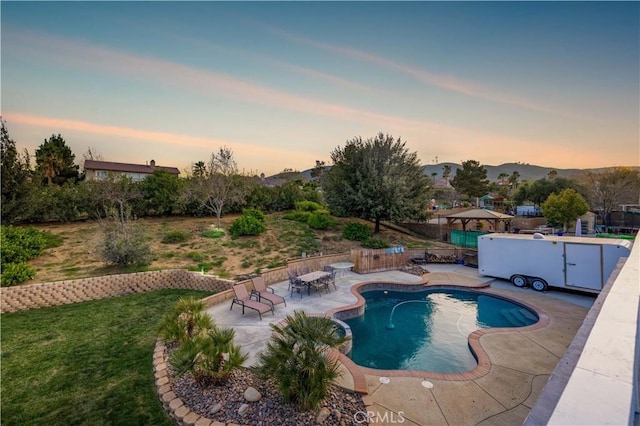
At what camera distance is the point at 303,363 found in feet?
14.4

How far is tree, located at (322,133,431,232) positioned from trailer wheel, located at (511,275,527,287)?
705 cm

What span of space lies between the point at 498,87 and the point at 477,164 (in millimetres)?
51956

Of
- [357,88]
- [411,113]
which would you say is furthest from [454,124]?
[357,88]

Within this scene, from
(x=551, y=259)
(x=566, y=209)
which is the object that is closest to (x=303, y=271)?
(x=551, y=259)

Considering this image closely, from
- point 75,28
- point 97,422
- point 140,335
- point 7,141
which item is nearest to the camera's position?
point 97,422

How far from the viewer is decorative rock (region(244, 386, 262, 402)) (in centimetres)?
454

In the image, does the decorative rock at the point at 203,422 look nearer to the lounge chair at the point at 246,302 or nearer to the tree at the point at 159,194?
the lounge chair at the point at 246,302

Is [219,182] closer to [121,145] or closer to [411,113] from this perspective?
[121,145]

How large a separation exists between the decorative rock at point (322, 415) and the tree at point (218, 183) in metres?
17.2

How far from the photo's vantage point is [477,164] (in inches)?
2360

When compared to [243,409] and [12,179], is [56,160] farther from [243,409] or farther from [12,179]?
[243,409]

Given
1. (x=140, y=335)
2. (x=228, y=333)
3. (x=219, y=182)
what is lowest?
(x=140, y=335)

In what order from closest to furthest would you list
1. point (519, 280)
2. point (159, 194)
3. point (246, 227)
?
point (519, 280) → point (246, 227) → point (159, 194)

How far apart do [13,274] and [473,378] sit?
561 inches
